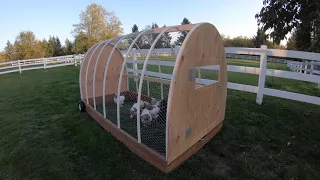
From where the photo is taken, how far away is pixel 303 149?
2.95 metres

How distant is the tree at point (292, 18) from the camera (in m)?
7.03

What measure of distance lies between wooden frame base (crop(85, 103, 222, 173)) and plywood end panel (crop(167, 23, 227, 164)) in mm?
103

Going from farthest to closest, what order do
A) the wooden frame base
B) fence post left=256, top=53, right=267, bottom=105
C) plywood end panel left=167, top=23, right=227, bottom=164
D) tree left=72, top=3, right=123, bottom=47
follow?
tree left=72, top=3, right=123, bottom=47, fence post left=256, top=53, right=267, bottom=105, the wooden frame base, plywood end panel left=167, top=23, right=227, bottom=164

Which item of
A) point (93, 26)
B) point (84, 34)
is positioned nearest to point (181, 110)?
point (93, 26)

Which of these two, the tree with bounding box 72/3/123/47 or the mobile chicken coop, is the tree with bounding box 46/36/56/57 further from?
the mobile chicken coop

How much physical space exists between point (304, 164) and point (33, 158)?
4.08 metres

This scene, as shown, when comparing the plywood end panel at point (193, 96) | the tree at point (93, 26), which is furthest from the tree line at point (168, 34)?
the plywood end panel at point (193, 96)

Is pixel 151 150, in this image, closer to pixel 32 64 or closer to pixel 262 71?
pixel 262 71

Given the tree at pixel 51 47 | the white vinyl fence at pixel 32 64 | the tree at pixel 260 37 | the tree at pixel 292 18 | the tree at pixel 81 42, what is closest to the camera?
the tree at pixel 292 18

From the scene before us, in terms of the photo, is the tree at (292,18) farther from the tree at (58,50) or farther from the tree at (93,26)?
the tree at (58,50)

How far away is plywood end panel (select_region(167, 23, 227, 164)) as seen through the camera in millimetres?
2244

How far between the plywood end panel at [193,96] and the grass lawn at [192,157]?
1.26 ft

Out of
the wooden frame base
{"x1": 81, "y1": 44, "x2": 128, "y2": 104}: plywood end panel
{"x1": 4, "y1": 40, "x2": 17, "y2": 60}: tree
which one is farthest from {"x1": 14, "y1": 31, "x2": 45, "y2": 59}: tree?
the wooden frame base

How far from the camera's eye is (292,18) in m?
8.00
